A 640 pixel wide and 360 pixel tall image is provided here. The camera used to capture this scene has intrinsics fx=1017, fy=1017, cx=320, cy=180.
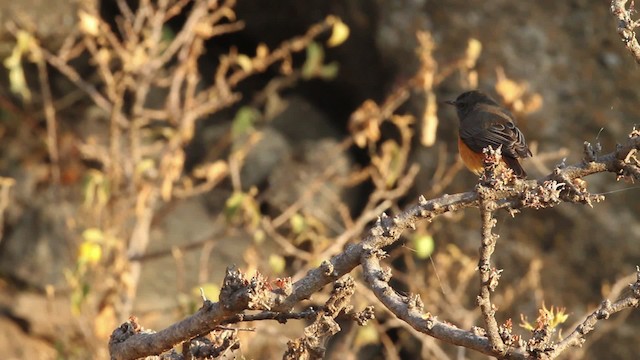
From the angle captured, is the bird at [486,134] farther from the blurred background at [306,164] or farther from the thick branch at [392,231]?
the thick branch at [392,231]

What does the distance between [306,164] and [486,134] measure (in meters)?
2.75

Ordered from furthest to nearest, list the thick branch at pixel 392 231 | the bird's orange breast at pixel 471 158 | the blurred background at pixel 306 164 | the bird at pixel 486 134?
the blurred background at pixel 306 164 → the bird's orange breast at pixel 471 158 → the bird at pixel 486 134 → the thick branch at pixel 392 231

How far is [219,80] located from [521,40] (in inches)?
74.0

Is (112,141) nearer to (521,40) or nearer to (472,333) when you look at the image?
(521,40)

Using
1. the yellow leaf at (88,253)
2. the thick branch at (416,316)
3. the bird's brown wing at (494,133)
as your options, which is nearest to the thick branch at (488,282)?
the thick branch at (416,316)

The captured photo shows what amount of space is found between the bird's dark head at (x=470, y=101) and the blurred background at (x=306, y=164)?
0.08 metres

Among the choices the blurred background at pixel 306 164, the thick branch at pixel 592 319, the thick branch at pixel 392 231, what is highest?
the blurred background at pixel 306 164

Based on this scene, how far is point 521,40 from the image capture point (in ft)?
20.3

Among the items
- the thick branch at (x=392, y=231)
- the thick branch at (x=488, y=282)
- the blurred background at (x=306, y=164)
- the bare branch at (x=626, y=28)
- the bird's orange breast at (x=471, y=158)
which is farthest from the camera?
the blurred background at (x=306, y=164)

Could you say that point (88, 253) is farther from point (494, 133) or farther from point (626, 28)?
point (626, 28)

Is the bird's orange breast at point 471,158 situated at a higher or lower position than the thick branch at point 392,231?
higher

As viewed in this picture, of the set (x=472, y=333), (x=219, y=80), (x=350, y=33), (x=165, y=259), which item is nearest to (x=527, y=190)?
(x=472, y=333)

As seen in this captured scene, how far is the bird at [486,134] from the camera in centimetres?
418

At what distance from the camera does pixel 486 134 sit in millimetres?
4430
